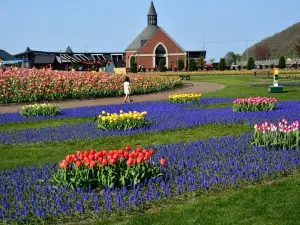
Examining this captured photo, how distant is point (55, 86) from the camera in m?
25.5

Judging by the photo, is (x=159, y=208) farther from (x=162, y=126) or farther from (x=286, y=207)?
(x=162, y=126)

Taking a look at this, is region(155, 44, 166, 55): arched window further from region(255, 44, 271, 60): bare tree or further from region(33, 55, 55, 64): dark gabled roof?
region(255, 44, 271, 60): bare tree

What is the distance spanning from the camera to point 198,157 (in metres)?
8.98

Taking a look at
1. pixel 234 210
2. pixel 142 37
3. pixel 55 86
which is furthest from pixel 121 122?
pixel 142 37

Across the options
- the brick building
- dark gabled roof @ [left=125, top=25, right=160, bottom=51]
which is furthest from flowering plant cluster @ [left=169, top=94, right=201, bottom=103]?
dark gabled roof @ [left=125, top=25, right=160, bottom=51]

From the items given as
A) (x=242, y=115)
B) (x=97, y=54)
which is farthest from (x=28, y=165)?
(x=97, y=54)

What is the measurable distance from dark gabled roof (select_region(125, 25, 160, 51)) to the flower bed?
6812cm

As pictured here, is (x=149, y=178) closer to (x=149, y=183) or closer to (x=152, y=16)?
(x=149, y=183)

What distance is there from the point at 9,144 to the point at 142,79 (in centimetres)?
2030

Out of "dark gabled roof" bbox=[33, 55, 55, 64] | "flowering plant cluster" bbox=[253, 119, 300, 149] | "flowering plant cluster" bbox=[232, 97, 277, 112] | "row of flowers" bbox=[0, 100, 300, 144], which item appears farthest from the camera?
"dark gabled roof" bbox=[33, 55, 55, 64]

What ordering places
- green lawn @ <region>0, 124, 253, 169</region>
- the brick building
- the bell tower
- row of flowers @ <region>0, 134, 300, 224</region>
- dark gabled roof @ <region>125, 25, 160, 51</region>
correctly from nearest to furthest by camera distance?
1. row of flowers @ <region>0, 134, 300, 224</region>
2. green lawn @ <region>0, 124, 253, 169</region>
3. the brick building
4. dark gabled roof @ <region>125, 25, 160, 51</region>
5. the bell tower

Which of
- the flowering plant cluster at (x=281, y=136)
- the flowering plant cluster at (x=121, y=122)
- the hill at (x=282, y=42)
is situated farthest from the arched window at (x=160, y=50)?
the flowering plant cluster at (x=281, y=136)

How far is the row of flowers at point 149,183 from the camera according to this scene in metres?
6.00

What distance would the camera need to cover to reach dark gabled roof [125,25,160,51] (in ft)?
319
